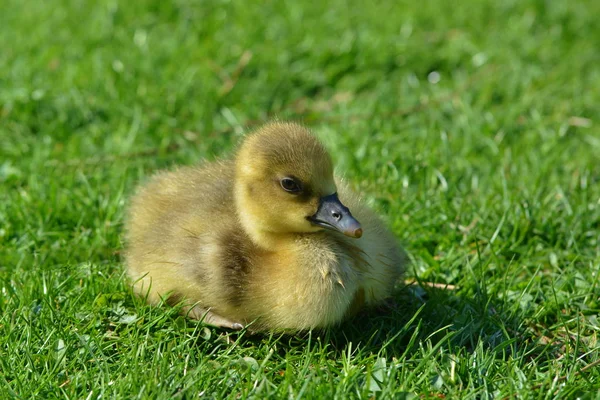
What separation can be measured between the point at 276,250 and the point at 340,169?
1486 mm

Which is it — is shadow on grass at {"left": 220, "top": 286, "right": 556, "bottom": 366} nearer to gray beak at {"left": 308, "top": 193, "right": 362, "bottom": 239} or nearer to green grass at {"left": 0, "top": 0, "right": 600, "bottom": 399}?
green grass at {"left": 0, "top": 0, "right": 600, "bottom": 399}

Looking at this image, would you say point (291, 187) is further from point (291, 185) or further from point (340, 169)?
point (340, 169)

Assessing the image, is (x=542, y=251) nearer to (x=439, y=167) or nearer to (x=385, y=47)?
(x=439, y=167)

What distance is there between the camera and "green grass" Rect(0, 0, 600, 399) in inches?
113

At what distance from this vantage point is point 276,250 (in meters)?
3.02

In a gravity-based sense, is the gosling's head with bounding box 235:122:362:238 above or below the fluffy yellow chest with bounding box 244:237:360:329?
above

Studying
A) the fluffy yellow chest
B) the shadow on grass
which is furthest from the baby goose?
the shadow on grass

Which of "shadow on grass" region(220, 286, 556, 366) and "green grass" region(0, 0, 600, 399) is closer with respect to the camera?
"green grass" region(0, 0, 600, 399)

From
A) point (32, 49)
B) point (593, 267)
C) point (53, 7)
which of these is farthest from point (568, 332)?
point (53, 7)

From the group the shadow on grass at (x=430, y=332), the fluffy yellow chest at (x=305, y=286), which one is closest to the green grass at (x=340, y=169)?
the shadow on grass at (x=430, y=332)

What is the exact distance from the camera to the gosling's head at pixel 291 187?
292 centimetres

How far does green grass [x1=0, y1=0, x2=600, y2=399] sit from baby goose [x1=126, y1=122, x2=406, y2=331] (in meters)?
0.13

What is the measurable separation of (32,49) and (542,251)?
372 centimetres

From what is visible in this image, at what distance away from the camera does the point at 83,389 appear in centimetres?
270
